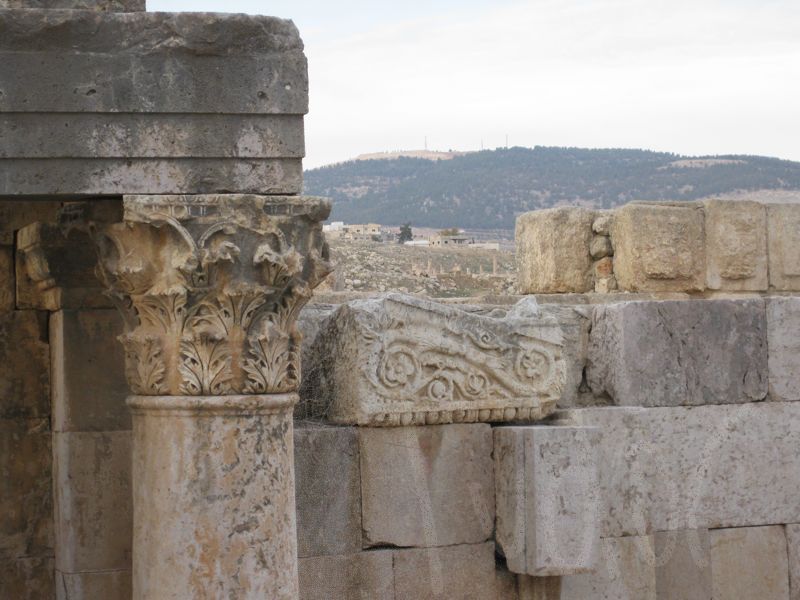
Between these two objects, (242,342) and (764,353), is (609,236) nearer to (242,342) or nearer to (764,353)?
(764,353)

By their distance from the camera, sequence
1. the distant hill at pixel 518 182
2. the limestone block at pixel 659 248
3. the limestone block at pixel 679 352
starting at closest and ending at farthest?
the limestone block at pixel 679 352
the limestone block at pixel 659 248
the distant hill at pixel 518 182

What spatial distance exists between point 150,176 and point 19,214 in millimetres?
1448

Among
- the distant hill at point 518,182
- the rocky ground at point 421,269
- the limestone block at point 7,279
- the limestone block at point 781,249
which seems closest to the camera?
the limestone block at point 7,279

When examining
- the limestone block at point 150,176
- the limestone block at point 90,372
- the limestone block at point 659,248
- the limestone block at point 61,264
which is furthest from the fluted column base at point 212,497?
the limestone block at point 659,248

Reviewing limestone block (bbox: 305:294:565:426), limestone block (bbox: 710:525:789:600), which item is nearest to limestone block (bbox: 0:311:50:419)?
limestone block (bbox: 305:294:565:426)

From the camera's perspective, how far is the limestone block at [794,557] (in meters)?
8.40

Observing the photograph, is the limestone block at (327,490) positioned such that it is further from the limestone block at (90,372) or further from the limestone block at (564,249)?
the limestone block at (564,249)

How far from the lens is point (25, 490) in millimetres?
6773

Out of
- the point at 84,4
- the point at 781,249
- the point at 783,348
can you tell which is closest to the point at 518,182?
the point at 781,249

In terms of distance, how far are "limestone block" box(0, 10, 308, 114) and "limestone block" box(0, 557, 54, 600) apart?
2499 millimetres

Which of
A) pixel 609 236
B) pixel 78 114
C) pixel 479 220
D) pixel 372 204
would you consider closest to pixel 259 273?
pixel 78 114

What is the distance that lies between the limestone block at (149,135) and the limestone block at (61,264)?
1134 mm

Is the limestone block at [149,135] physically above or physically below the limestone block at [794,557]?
above

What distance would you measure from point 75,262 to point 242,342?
130cm
